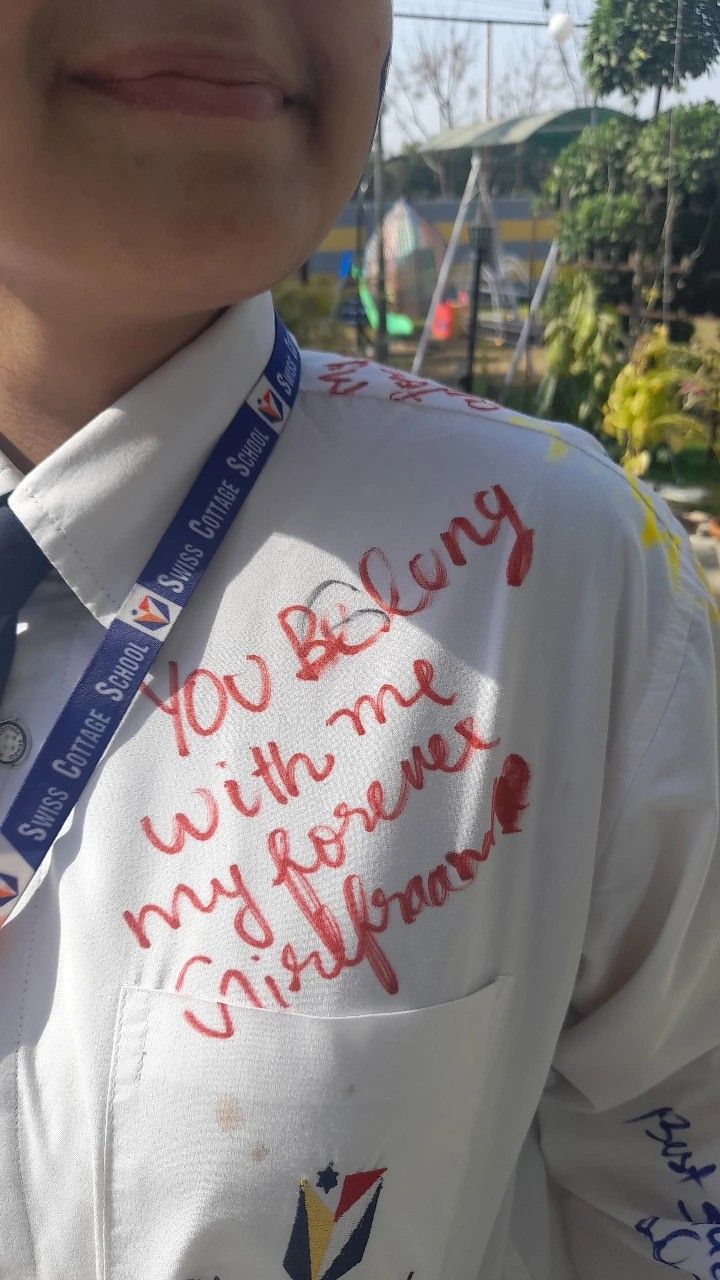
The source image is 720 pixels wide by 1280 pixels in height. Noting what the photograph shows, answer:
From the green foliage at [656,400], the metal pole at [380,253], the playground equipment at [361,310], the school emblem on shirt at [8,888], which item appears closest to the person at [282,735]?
the school emblem on shirt at [8,888]

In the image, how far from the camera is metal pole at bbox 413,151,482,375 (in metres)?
3.73

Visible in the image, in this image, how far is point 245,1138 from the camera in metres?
0.66

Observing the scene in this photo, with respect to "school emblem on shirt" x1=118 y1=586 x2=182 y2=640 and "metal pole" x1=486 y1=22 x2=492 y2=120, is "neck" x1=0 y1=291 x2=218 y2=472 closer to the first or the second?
"school emblem on shirt" x1=118 y1=586 x2=182 y2=640

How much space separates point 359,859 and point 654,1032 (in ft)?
0.93

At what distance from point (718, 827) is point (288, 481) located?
38 cm

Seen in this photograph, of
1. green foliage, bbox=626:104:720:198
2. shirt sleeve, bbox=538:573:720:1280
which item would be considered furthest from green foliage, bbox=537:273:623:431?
shirt sleeve, bbox=538:573:720:1280

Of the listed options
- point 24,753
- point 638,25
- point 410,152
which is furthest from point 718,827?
point 410,152

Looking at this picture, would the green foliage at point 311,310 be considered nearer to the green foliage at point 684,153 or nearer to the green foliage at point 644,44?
the green foliage at point 684,153

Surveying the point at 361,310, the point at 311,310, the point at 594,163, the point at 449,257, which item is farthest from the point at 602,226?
the point at 311,310

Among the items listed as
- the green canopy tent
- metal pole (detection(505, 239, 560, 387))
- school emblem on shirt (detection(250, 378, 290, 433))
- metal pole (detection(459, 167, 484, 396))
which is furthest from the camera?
metal pole (detection(459, 167, 484, 396))

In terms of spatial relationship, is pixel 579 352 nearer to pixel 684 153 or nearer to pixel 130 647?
pixel 684 153

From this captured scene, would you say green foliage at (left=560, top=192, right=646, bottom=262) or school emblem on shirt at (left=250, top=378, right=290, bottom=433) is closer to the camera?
school emblem on shirt at (left=250, top=378, right=290, bottom=433)

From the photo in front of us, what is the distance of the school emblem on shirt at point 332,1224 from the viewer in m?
0.66

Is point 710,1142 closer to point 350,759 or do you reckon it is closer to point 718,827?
point 718,827
